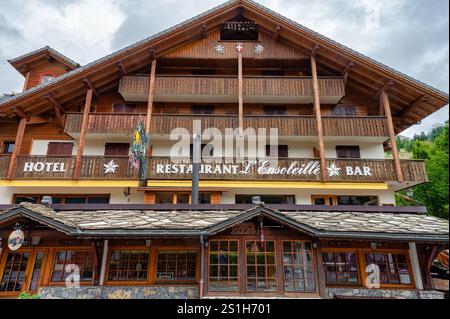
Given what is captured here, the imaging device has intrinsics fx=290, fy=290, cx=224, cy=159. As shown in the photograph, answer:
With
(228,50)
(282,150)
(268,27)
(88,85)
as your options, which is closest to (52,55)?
(88,85)

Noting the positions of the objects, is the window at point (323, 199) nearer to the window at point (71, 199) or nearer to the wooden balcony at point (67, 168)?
the wooden balcony at point (67, 168)

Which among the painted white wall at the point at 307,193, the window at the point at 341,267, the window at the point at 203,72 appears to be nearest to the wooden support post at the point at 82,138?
the window at the point at 203,72

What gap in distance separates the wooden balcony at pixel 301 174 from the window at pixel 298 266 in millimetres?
5162

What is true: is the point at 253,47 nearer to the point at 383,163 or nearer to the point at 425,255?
the point at 383,163

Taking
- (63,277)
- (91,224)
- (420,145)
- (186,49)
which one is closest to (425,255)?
(91,224)

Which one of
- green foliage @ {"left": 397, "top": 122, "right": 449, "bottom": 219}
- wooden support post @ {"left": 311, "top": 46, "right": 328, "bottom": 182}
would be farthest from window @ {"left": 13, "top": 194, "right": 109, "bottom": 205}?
green foliage @ {"left": 397, "top": 122, "right": 449, "bottom": 219}

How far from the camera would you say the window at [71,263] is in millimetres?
10297

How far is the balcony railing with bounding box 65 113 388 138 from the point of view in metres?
15.2

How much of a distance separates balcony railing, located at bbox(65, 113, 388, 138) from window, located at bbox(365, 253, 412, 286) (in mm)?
6865

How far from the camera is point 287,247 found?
30.7 ft

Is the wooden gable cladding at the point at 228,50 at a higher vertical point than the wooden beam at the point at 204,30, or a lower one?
lower

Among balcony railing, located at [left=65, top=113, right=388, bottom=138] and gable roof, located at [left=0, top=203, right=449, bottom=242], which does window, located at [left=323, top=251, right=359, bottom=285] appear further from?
balcony railing, located at [left=65, top=113, right=388, bottom=138]

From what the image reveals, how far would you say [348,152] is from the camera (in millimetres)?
16375
